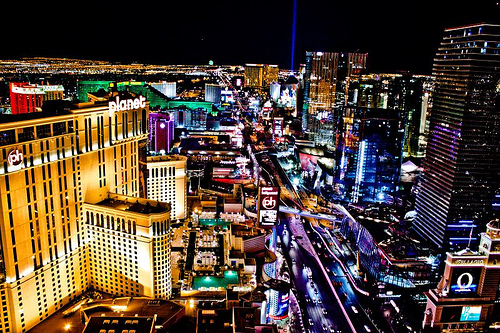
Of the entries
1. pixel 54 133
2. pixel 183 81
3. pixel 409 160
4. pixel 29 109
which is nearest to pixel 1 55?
pixel 54 133

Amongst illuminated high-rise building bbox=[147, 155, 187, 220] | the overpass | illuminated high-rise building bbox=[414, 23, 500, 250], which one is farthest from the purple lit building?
illuminated high-rise building bbox=[414, 23, 500, 250]

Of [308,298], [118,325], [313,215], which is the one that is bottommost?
[308,298]

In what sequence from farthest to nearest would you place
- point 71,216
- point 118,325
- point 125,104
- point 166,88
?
1. point 166,88
2. point 125,104
3. point 71,216
4. point 118,325

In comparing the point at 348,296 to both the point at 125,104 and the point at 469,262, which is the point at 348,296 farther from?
the point at 125,104

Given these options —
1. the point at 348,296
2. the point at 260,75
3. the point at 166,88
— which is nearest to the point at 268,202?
the point at 348,296

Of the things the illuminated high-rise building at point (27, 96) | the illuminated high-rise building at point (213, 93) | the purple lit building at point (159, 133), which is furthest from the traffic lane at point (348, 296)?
the illuminated high-rise building at point (213, 93)
